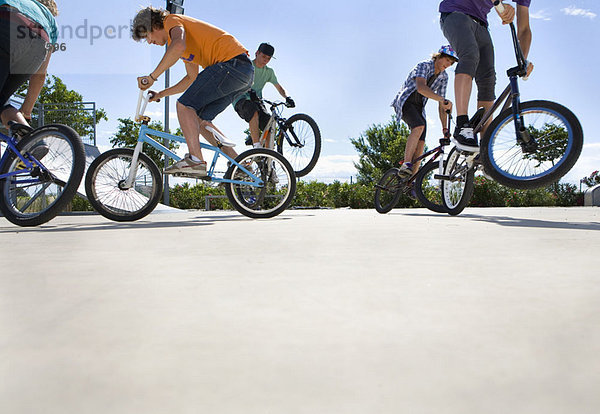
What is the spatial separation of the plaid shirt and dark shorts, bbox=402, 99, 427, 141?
64 millimetres

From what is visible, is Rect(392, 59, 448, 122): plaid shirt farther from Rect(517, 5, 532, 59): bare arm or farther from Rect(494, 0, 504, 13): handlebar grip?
Rect(494, 0, 504, 13): handlebar grip

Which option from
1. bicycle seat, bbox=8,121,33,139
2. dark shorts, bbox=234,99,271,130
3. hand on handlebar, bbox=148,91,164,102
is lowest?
bicycle seat, bbox=8,121,33,139

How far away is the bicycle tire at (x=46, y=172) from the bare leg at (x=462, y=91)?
→ 2.90 metres

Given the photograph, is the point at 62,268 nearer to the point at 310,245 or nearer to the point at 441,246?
the point at 310,245

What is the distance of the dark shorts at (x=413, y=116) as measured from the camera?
5.39m

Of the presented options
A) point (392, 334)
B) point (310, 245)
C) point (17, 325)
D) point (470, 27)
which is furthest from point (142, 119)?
point (392, 334)

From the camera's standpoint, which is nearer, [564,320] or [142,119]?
[564,320]

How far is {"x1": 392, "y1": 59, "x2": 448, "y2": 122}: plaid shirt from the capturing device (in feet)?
17.2

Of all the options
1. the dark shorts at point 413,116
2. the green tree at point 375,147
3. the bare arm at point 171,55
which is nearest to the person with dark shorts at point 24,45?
the bare arm at point 171,55

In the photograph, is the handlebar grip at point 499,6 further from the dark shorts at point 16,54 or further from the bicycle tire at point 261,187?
the dark shorts at point 16,54

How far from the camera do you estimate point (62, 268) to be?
1435mm

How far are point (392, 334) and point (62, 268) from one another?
110cm

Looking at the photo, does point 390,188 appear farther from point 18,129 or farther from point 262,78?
point 18,129

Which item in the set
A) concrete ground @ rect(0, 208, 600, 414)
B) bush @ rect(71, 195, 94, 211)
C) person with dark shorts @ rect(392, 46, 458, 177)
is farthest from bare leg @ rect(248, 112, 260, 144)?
bush @ rect(71, 195, 94, 211)
